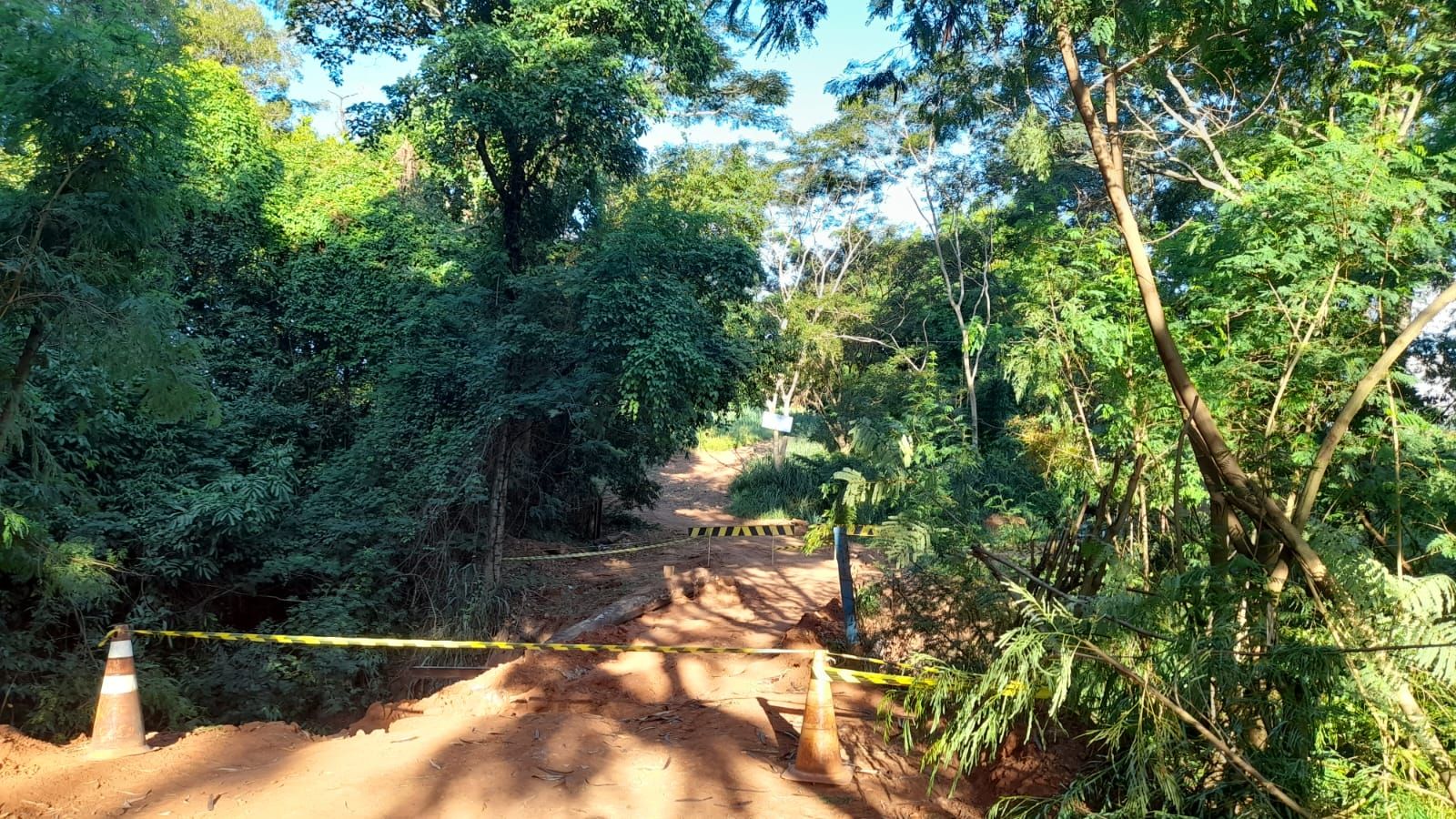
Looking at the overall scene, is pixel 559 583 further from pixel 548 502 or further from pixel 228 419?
pixel 228 419

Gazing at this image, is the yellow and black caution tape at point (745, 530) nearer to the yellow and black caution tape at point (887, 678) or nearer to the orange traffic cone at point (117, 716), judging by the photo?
the yellow and black caution tape at point (887, 678)

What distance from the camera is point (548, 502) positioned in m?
17.0

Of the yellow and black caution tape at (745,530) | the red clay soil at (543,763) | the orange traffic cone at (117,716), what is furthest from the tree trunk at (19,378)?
the yellow and black caution tape at (745,530)

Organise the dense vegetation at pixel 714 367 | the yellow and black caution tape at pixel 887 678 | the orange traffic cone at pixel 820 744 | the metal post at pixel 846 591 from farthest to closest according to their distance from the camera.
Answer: the metal post at pixel 846 591
the orange traffic cone at pixel 820 744
the yellow and black caution tape at pixel 887 678
the dense vegetation at pixel 714 367

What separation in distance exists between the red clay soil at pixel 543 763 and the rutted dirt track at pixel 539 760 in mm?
13

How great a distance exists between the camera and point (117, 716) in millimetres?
5594

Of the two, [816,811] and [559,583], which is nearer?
[816,811]

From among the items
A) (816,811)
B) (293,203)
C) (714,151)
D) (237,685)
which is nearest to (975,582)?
(816,811)

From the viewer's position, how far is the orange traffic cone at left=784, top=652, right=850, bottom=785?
498cm

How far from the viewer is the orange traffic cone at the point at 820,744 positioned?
4.98 meters

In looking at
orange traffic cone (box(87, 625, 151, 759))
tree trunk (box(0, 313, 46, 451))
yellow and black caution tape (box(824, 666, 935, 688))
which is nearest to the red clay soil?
orange traffic cone (box(87, 625, 151, 759))

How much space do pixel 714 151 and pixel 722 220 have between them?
34.9 feet

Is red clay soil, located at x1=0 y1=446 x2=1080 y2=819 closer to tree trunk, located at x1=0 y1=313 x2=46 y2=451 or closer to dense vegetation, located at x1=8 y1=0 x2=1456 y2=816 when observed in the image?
dense vegetation, located at x1=8 y1=0 x2=1456 y2=816

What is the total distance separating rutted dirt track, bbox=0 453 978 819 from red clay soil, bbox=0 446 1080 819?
0.01 metres
